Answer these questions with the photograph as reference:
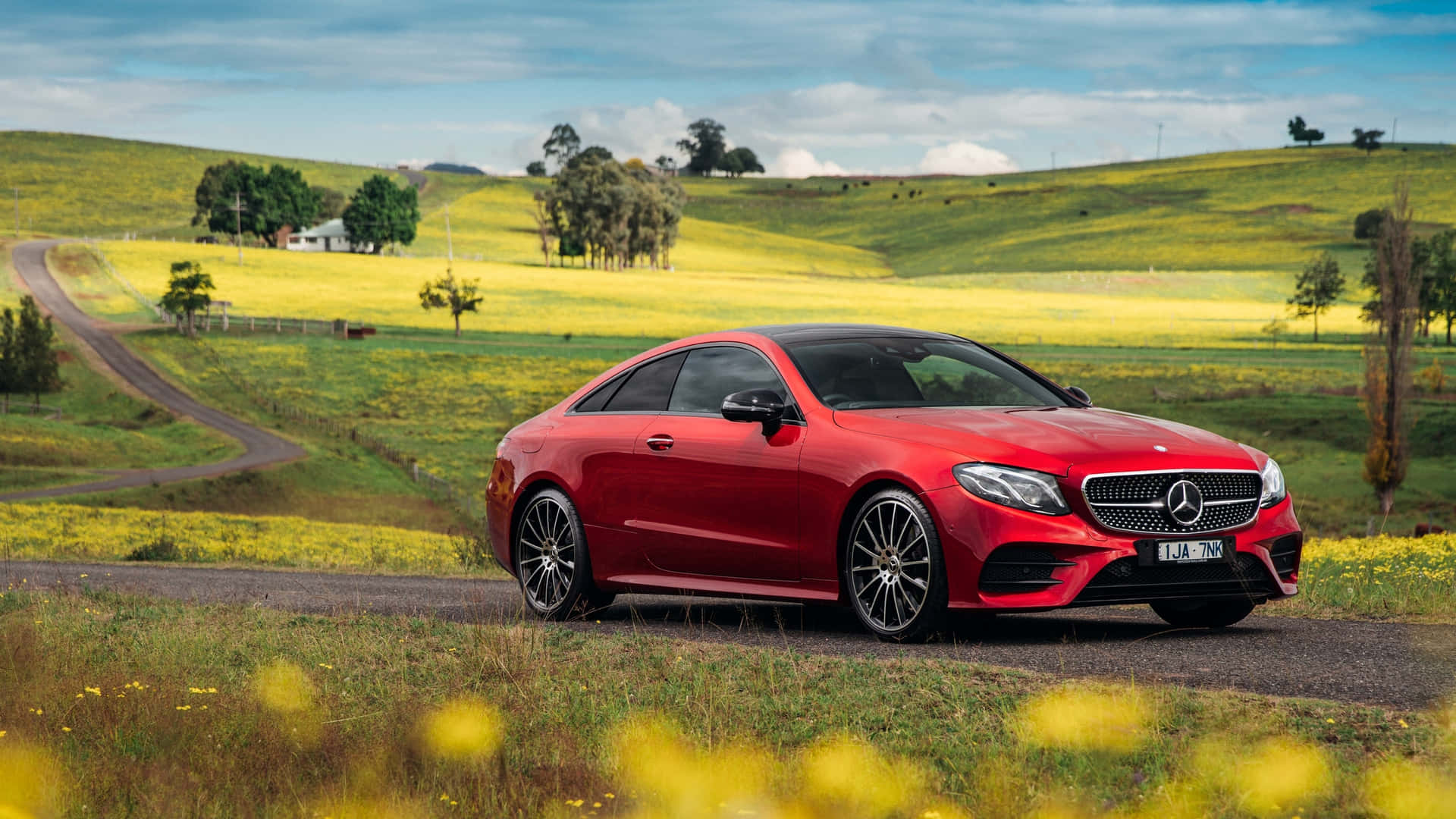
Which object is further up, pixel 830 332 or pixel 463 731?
pixel 830 332

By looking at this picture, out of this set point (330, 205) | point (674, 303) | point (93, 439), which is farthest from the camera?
point (330, 205)

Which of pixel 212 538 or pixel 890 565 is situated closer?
pixel 890 565

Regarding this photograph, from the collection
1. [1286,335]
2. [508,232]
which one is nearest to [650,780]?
[1286,335]

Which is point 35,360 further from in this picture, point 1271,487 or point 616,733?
point 616,733

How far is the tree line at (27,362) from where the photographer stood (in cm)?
6888

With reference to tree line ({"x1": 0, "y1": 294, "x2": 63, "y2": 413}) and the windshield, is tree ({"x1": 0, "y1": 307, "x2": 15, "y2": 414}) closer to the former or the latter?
tree line ({"x1": 0, "y1": 294, "x2": 63, "y2": 413})

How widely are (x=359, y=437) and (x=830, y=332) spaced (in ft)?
172

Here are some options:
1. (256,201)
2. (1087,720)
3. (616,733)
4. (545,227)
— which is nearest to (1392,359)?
(1087,720)

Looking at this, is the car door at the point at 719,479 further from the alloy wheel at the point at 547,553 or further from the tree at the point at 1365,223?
the tree at the point at 1365,223

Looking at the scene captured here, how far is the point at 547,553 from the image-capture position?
10039mm

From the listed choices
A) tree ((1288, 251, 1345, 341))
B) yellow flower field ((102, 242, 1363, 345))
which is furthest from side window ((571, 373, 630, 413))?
tree ((1288, 251, 1345, 341))

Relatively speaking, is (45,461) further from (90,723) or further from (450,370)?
(90,723)

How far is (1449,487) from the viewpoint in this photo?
5109 cm

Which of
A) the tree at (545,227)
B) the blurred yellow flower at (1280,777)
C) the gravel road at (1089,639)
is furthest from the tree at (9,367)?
the tree at (545,227)
